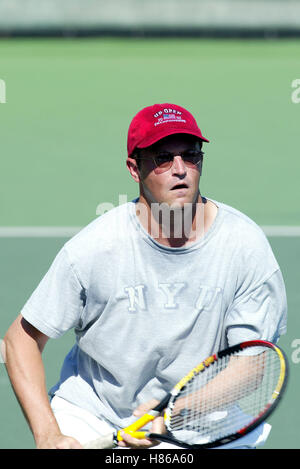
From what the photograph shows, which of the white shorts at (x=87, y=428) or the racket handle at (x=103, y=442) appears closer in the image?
the racket handle at (x=103, y=442)

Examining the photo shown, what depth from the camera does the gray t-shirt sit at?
363 centimetres

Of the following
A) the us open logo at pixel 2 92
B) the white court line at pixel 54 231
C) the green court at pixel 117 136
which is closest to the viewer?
the green court at pixel 117 136

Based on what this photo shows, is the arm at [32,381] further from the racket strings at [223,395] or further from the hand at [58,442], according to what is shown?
the racket strings at [223,395]

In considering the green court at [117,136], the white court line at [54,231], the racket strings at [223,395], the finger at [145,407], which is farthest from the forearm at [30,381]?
the white court line at [54,231]

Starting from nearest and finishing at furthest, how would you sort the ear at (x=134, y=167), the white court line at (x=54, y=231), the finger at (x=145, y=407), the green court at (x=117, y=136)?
the finger at (x=145, y=407)
the ear at (x=134, y=167)
the green court at (x=117, y=136)
the white court line at (x=54, y=231)

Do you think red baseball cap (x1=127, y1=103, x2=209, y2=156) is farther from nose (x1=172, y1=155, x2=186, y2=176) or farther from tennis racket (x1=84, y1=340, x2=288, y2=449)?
tennis racket (x1=84, y1=340, x2=288, y2=449)

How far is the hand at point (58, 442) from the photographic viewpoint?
339 cm

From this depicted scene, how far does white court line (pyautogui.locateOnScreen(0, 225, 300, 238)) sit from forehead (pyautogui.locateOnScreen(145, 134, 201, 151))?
3.98 m

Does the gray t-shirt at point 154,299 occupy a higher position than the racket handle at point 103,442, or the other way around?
the gray t-shirt at point 154,299

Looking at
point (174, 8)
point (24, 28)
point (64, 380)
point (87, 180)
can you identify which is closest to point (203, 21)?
point (174, 8)

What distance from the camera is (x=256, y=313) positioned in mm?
3615

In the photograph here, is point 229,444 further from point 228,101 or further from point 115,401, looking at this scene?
point 228,101

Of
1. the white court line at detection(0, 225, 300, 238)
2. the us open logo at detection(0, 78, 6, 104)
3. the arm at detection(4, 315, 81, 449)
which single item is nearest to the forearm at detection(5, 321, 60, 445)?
the arm at detection(4, 315, 81, 449)

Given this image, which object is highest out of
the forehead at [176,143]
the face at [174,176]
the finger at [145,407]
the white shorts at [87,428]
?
the forehead at [176,143]
